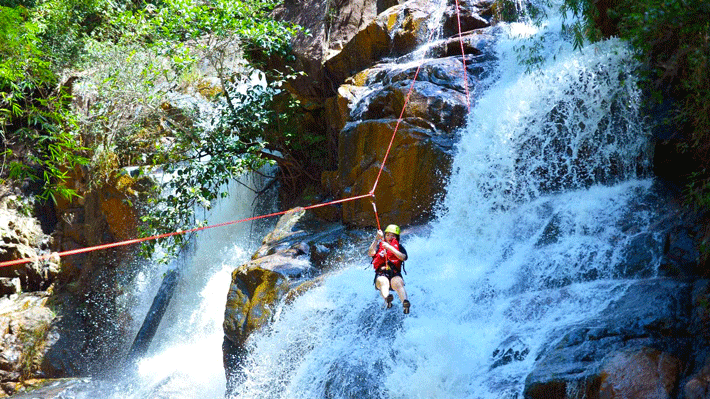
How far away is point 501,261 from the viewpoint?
7.21 m

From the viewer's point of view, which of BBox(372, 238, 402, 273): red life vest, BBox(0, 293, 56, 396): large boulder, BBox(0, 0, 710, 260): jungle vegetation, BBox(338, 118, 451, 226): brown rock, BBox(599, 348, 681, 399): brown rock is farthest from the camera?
BBox(0, 293, 56, 396): large boulder

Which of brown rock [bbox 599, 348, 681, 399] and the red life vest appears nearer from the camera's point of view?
brown rock [bbox 599, 348, 681, 399]

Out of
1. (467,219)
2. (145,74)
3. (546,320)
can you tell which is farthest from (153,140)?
(546,320)

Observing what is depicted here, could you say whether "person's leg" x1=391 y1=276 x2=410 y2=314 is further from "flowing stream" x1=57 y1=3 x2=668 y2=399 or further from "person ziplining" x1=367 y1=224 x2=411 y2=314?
"flowing stream" x1=57 y1=3 x2=668 y2=399

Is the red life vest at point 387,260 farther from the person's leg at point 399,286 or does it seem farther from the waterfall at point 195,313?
the waterfall at point 195,313

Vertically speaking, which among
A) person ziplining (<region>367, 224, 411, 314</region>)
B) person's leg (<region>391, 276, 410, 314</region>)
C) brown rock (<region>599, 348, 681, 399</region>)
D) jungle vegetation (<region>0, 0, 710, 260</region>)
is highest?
jungle vegetation (<region>0, 0, 710, 260</region>)

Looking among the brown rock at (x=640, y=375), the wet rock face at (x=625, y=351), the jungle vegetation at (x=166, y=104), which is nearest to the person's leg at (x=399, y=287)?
the wet rock face at (x=625, y=351)

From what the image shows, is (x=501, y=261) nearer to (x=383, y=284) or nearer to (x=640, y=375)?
(x=383, y=284)

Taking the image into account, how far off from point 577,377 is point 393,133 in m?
5.18

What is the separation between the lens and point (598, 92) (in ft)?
26.1

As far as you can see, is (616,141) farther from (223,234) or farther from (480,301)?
(223,234)

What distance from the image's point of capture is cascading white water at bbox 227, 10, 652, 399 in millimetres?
5832

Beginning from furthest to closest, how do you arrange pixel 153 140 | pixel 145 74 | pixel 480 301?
pixel 153 140 < pixel 145 74 < pixel 480 301

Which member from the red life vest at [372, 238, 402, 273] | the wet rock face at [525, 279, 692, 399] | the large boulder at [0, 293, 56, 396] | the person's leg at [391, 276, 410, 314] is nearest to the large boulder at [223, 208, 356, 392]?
the red life vest at [372, 238, 402, 273]
